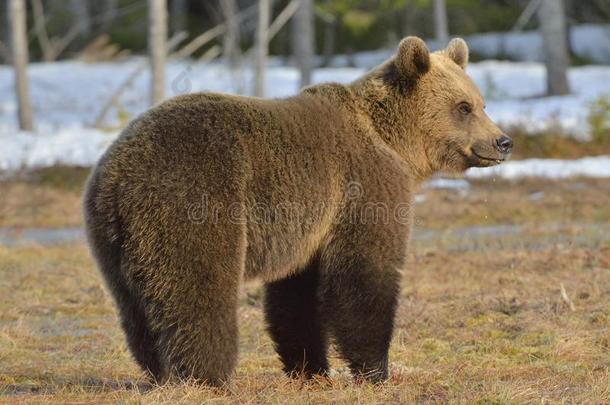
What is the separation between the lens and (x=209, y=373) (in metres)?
5.99

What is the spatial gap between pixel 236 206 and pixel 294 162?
0.56 m

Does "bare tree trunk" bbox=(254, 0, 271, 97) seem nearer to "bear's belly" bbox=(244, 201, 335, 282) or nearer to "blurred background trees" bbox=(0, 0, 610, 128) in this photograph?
"blurred background trees" bbox=(0, 0, 610, 128)

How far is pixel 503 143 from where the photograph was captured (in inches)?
283

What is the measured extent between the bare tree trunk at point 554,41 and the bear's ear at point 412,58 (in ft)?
62.1

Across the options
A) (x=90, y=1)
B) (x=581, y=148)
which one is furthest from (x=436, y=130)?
(x=90, y=1)

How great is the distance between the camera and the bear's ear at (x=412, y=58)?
6895mm

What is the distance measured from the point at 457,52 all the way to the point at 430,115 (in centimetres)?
69

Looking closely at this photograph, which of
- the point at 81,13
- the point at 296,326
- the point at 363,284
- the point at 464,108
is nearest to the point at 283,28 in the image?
the point at 81,13

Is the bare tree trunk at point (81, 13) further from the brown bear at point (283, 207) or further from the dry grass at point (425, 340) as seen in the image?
the brown bear at point (283, 207)

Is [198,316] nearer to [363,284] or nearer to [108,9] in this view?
[363,284]

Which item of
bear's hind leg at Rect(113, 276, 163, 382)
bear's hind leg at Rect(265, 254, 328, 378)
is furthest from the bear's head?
bear's hind leg at Rect(113, 276, 163, 382)

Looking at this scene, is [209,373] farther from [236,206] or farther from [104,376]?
[104,376]

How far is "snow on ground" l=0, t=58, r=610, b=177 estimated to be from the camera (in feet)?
71.4

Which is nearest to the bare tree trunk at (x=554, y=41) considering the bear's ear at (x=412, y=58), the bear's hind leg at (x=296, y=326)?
the bear's ear at (x=412, y=58)
